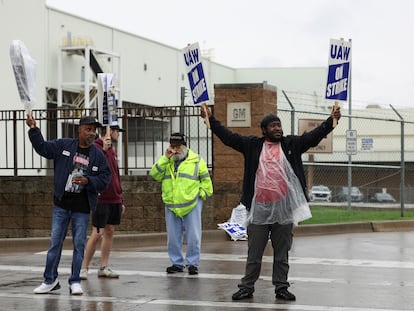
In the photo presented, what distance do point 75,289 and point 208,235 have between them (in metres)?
6.31

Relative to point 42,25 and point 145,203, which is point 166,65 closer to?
point 42,25

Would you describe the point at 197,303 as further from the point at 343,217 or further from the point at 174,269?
the point at 343,217

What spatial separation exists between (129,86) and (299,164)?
43.9m


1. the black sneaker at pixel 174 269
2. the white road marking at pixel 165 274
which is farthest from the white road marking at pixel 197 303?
the black sneaker at pixel 174 269

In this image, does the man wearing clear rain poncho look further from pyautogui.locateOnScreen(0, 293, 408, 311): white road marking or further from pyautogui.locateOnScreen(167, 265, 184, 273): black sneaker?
pyautogui.locateOnScreen(167, 265, 184, 273): black sneaker

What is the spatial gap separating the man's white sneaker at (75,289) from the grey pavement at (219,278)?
0.32 ft

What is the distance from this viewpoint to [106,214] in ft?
33.6

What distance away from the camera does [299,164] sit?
28.9 ft

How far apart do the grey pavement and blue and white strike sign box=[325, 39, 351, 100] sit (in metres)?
2.34

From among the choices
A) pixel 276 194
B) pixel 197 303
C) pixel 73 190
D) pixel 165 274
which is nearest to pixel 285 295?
pixel 197 303

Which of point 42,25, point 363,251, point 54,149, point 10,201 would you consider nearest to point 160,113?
point 10,201

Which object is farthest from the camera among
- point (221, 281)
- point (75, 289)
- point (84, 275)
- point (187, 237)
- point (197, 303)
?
point (187, 237)

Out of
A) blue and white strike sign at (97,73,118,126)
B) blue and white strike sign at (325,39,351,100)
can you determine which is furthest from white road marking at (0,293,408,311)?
blue and white strike sign at (325,39,351,100)

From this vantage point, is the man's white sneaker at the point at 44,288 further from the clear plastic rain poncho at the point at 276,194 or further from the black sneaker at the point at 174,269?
the clear plastic rain poncho at the point at 276,194
